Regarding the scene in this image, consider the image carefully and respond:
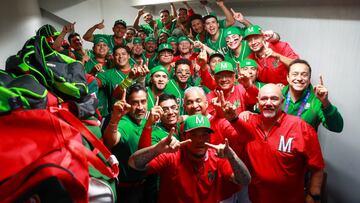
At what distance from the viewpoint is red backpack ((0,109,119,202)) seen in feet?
2.56

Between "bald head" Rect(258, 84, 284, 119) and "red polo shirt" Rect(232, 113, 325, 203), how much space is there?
0.30 ft

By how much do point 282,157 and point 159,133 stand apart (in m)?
0.93

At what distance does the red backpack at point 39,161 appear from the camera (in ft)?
2.56

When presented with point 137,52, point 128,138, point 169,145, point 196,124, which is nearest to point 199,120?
point 196,124

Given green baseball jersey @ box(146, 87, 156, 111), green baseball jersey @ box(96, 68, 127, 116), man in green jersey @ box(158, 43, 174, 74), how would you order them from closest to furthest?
1. green baseball jersey @ box(146, 87, 156, 111)
2. green baseball jersey @ box(96, 68, 127, 116)
3. man in green jersey @ box(158, 43, 174, 74)

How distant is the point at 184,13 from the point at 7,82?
523 centimetres

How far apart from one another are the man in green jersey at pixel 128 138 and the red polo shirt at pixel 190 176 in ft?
0.87

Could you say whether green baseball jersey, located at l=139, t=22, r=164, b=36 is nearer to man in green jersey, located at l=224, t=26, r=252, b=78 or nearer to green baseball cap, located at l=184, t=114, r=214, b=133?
man in green jersey, located at l=224, t=26, r=252, b=78

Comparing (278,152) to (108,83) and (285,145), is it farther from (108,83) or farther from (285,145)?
(108,83)

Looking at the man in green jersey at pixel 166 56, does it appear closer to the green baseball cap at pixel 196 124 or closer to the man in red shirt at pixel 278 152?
the man in red shirt at pixel 278 152

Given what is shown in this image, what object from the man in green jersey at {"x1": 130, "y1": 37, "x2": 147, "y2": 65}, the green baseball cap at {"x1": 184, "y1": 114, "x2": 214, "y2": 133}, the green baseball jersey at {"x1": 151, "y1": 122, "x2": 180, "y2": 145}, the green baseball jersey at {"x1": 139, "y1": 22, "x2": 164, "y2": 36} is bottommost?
the green baseball jersey at {"x1": 151, "y1": 122, "x2": 180, "y2": 145}

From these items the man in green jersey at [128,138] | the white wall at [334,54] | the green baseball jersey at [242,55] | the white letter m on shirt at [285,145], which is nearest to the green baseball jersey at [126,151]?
the man in green jersey at [128,138]

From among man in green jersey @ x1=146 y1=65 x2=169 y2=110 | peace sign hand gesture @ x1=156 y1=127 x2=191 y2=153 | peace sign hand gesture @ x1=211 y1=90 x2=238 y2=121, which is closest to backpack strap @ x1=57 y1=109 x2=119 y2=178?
peace sign hand gesture @ x1=156 y1=127 x2=191 y2=153

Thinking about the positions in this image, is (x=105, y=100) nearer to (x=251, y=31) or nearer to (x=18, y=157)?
(x=251, y=31)
